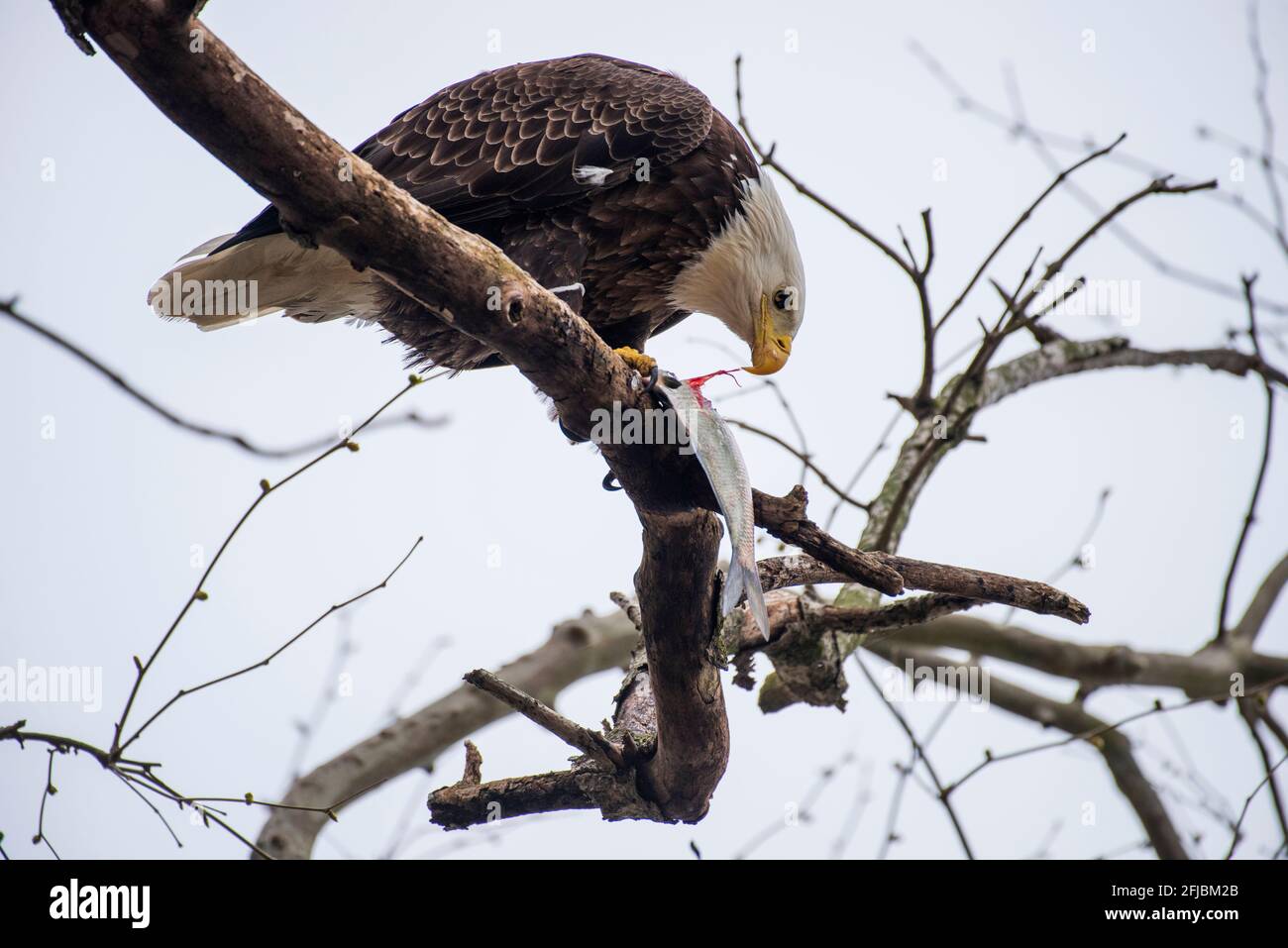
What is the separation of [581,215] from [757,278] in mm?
713

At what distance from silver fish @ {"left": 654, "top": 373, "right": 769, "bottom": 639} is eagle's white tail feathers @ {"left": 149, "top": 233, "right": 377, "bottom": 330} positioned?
1.75 metres

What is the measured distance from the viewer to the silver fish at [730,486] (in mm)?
2613

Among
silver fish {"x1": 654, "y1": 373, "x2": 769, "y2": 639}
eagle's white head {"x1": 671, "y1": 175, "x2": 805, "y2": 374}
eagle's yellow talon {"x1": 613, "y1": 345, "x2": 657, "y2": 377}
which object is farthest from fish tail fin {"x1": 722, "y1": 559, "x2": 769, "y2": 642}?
eagle's white head {"x1": 671, "y1": 175, "x2": 805, "y2": 374}

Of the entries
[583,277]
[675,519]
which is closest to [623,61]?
[583,277]

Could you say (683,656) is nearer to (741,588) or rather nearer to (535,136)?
(741,588)

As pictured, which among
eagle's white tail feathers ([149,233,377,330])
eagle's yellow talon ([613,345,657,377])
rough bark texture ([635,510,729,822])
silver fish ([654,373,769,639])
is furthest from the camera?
eagle's white tail feathers ([149,233,377,330])

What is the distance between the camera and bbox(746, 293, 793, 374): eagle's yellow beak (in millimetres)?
4160

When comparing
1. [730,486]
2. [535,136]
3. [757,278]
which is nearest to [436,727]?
[757,278]

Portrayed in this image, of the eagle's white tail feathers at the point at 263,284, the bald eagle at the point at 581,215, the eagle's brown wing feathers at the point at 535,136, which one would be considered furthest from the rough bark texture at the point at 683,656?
the eagle's white tail feathers at the point at 263,284

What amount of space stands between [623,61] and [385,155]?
1.02 metres

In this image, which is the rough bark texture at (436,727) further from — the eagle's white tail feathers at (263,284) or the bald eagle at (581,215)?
the eagle's white tail feathers at (263,284)

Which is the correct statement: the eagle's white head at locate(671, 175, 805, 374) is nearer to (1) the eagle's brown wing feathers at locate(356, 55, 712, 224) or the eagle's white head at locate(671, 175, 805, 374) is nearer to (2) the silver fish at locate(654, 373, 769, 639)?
(1) the eagle's brown wing feathers at locate(356, 55, 712, 224)

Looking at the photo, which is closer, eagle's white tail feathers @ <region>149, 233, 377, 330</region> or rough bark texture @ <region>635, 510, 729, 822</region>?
rough bark texture @ <region>635, 510, 729, 822</region>

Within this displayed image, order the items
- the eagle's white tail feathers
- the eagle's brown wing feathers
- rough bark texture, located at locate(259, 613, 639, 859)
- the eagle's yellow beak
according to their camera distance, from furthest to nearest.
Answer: rough bark texture, located at locate(259, 613, 639, 859), the eagle's yellow beak, the eagle's white tail feathers, the eagle's brown wing feathers
